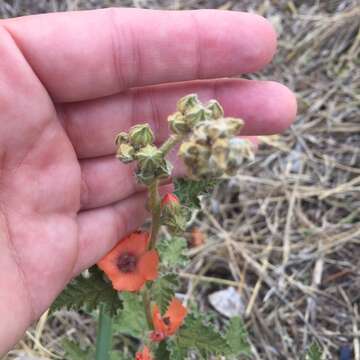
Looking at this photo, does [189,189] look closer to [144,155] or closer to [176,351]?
[144,155]

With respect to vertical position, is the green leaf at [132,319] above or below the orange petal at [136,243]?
below

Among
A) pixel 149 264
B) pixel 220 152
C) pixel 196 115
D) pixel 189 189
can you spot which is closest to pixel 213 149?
pixel 220 152

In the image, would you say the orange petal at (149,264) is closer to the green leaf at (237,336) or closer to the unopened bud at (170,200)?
the unopened bud at (170,200)

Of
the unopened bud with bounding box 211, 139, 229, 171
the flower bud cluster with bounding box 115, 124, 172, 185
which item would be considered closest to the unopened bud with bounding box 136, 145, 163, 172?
the flower bud cluster with bounding box 115, 124, 172, 185

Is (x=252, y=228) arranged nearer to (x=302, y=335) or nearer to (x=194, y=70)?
(x=302, y=335)

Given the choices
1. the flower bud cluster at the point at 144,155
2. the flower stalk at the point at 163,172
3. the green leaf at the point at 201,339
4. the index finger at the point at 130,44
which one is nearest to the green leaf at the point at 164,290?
the flower stalk at the point at 163,172

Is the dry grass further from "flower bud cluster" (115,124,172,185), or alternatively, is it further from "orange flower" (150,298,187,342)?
"flower bud cluster" (115,124,172,185)

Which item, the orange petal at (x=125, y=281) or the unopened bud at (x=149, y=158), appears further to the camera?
the orange petal at (x=125, y=281)
